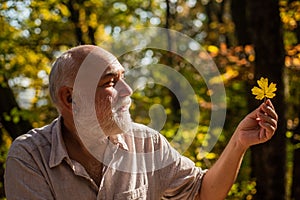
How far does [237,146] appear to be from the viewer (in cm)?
290

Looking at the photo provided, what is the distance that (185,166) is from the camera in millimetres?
3129

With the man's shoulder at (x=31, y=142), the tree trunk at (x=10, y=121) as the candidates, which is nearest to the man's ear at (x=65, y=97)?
the man's shoulder at (x=31, y=142)

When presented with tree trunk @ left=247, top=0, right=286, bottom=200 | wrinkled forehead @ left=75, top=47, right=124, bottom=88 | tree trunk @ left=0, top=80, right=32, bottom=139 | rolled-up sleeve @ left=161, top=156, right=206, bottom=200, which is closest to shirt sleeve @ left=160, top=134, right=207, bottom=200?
rolled-up sleeve @ left=161, top=156, right=206, bottom=200

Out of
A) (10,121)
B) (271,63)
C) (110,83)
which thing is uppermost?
Answer: (110,83)

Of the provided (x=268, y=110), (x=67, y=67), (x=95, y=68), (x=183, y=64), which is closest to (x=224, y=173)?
(x=268, y=110)

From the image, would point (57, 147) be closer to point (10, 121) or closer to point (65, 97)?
point (65, 97)

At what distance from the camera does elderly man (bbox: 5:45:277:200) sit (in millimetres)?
2830

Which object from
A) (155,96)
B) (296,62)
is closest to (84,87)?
(296,62)

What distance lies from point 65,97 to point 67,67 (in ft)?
0.51

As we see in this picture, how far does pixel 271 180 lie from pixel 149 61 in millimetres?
3181

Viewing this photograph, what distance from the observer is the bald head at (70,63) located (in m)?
2.95

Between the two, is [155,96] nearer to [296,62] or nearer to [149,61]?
[149,61]

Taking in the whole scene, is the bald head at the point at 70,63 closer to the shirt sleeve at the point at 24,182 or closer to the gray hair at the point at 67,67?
the gray hair at the point at 67,67

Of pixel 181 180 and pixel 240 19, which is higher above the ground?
pixel 240 19
